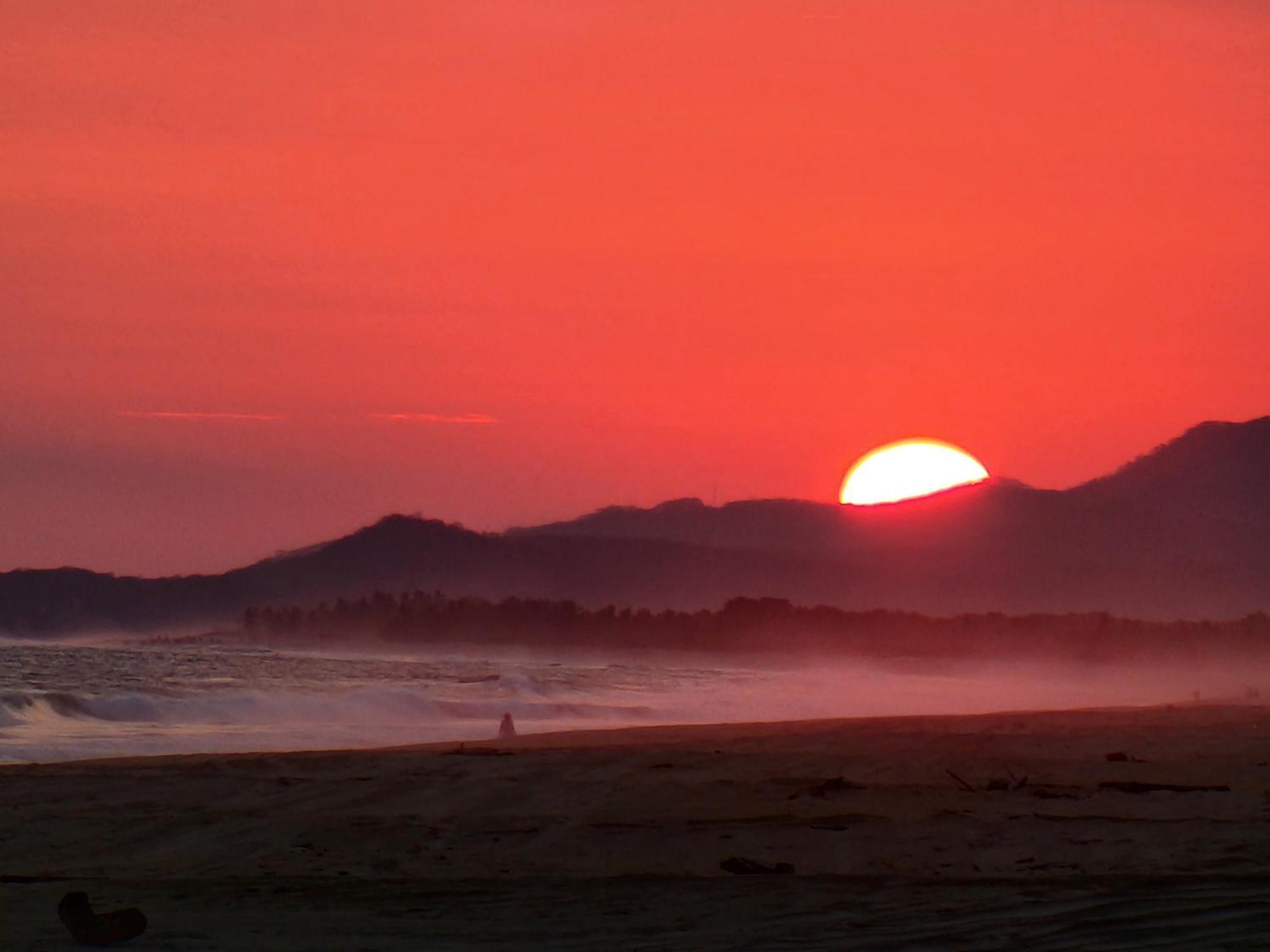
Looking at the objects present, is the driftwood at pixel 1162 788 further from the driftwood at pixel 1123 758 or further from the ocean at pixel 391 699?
the ocean at pixel 391 699

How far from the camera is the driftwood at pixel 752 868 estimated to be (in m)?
9.08

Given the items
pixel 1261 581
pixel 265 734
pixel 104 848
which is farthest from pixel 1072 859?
pixel 1261 581

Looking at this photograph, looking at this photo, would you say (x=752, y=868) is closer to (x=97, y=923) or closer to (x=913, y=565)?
(x=97, y=923)

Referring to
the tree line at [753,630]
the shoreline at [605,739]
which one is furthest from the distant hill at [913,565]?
the shoreline at [605,739]

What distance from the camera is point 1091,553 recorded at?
557 ft

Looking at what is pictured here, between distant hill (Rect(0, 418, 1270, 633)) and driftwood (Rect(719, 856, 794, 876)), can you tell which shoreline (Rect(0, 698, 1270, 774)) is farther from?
distant hill (Rect(0, 418, 1270, 633))

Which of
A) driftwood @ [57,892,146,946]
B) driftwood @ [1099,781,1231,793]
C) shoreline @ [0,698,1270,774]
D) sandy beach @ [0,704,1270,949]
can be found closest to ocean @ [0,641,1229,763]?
shoreline @ [0,698,1270,774]

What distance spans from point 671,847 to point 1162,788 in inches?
152

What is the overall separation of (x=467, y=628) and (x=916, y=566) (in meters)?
57.8

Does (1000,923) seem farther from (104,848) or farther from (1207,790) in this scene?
(104,848)

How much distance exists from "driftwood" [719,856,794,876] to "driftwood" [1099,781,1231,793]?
11.1 ft

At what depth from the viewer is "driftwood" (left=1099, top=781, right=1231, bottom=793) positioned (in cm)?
1124

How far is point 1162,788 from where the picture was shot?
1141 centimetres

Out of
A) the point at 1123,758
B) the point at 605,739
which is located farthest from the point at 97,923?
the point at 605,739
